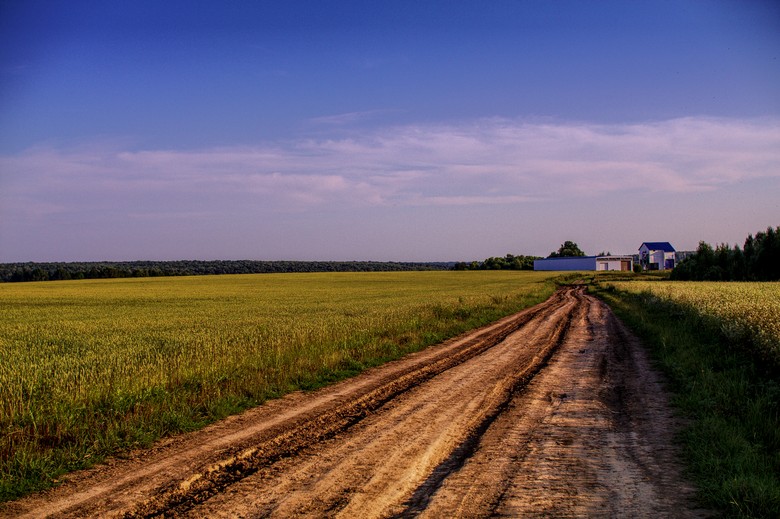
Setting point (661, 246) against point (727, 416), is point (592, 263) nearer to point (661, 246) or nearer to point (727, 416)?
point (661, 246)

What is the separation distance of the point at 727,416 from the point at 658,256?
137 metres

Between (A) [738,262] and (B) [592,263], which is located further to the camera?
(B) [592,263]

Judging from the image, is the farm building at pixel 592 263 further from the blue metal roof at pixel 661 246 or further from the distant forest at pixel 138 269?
the distant forest at pixel 138 269

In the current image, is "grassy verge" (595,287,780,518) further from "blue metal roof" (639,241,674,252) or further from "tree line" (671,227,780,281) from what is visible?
"blue metal roof" (639,241,674,252)

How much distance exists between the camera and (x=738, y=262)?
66312 millimetres

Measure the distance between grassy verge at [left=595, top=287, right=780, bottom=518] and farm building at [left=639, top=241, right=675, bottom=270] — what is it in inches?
4931

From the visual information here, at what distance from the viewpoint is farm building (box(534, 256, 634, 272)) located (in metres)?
132

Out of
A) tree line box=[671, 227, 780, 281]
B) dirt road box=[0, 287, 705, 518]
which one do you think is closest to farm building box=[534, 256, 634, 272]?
tree line box=[671, 227, 780, 281]

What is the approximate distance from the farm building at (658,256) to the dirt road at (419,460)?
132m

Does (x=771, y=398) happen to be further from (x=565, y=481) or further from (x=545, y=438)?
(x=565, y=481)

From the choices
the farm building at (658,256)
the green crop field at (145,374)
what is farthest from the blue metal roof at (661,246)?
the green crop field at (145,374)

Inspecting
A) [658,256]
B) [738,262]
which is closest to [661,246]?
[658,256]

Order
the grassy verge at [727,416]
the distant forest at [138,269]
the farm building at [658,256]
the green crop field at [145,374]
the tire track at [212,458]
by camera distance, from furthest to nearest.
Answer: the farm building at [658,256] → the distant forest at [138,269] → the green crop field at [145,374] → the tire track at [212,458] → the grassy verge at [727,416]

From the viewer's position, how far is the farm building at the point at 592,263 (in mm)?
131875
